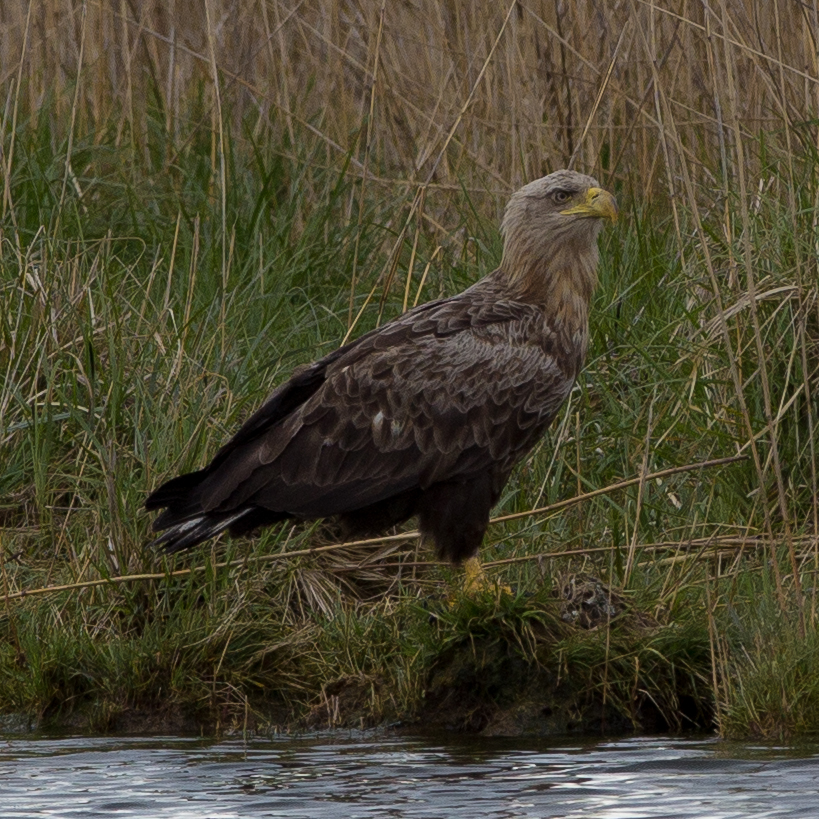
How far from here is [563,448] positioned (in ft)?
20.0

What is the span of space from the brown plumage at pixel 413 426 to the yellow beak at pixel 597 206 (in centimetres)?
40

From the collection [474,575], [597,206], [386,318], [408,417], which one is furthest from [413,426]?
[386,318]

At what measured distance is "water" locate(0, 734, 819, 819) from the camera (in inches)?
150

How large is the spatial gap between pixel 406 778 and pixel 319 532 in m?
1.77

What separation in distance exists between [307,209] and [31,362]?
6.89 feet

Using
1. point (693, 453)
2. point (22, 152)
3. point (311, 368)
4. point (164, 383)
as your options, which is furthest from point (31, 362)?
point (693, 453)

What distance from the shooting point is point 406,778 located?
4164 mm

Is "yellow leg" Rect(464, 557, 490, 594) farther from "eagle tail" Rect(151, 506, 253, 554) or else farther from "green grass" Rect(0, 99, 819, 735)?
"eagle tail" Rect(151, 506, 253, 554)

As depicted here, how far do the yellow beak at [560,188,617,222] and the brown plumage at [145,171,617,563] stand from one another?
397 millimetres

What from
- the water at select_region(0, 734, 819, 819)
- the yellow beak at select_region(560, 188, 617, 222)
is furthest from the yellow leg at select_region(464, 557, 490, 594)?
the yellow beak at select_region(560, 188, 617, 222)

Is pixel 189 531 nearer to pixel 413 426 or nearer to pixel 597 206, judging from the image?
pixel 413 426

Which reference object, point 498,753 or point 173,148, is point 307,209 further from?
point 498,753

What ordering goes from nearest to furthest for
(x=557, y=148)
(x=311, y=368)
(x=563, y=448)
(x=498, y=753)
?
(x=498, y=753) < (x=311, y=368) < (x=563, y=448) < (x=557, y=148)

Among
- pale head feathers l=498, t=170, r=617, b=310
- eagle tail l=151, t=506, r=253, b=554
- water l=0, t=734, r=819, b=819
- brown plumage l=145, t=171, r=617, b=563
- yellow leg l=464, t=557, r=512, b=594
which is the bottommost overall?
water l=0, t=734, r=819, b=819
